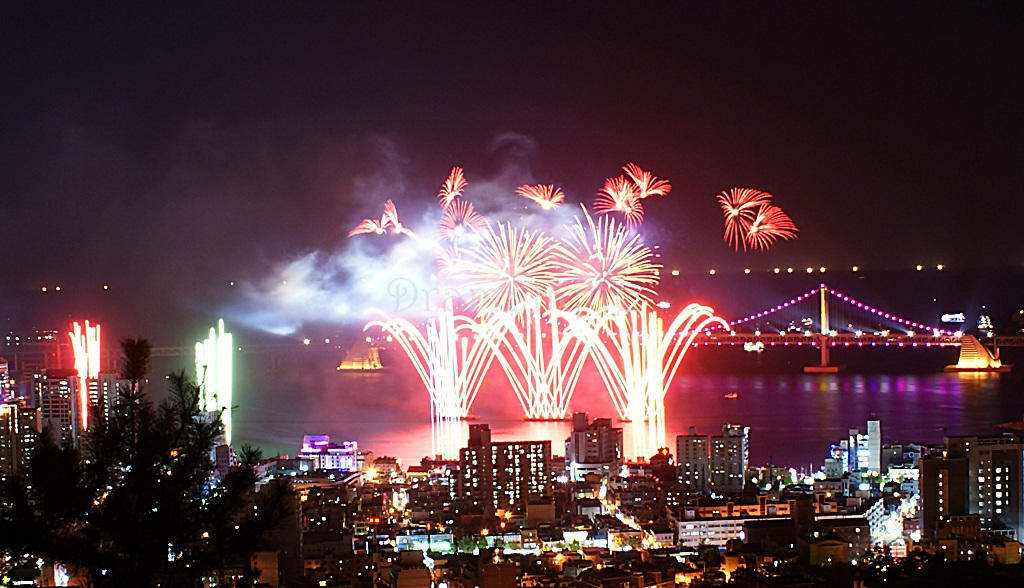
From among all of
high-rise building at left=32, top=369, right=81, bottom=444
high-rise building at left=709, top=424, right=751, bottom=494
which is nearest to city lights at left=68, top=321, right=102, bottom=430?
high-rise building at left=32, top=369, right=81, bottom=444

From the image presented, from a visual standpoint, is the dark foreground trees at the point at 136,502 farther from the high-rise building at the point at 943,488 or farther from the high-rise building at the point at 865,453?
the high-rise building at the point at 865,453

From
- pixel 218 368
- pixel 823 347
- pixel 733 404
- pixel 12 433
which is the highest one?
pixel 823 347

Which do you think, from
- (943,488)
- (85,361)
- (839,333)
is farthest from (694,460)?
(839,333)

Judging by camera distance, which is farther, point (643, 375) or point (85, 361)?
point (643, 375)

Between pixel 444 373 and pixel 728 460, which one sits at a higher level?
pixel 444 373

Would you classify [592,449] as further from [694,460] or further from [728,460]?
[728,460]

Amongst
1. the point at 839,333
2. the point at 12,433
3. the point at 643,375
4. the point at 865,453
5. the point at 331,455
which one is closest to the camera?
the point at 12,433

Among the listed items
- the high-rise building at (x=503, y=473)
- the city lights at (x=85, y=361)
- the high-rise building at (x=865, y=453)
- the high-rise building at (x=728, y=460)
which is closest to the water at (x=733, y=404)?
the high-rise building at (x=865, y=453)

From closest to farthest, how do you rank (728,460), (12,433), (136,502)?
(136,502) → (12,433) → (728,460)

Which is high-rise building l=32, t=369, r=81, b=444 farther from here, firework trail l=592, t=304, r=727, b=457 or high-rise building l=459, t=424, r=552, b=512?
firework trail l=592, t=304, r=727, b=457
